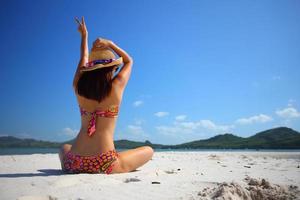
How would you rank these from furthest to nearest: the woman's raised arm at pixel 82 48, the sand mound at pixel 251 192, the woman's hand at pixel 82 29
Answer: the woman's hand at pixel 82 29 < the woman's raised arm at pixel 82 48 < the sand mound at pixel 251 192

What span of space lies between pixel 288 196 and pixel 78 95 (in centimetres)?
295

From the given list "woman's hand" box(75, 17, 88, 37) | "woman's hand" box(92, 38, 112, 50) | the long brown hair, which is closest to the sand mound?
the long brown hair

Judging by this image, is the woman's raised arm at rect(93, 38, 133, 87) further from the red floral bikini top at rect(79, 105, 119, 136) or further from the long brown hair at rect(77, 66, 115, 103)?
the red floral bikini top at rect(79, 105, 119, 136)

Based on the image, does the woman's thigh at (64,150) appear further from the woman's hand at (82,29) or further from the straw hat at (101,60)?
the woman's hand at (82,29)

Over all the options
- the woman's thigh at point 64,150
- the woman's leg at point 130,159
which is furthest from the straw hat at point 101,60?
the woman's leg at point 130,159

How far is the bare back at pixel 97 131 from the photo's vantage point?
12.8ft

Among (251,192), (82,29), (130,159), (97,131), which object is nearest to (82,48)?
(82,29)

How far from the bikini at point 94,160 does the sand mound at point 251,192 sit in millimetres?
1613

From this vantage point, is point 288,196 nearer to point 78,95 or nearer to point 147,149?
point 147,149

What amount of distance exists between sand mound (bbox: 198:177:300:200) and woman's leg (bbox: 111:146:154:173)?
63.6 inches

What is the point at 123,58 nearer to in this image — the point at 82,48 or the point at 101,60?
the point at 101,60

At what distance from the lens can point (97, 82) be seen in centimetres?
380

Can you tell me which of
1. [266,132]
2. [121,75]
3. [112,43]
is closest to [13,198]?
[121,75]

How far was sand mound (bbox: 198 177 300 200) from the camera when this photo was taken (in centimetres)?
268
